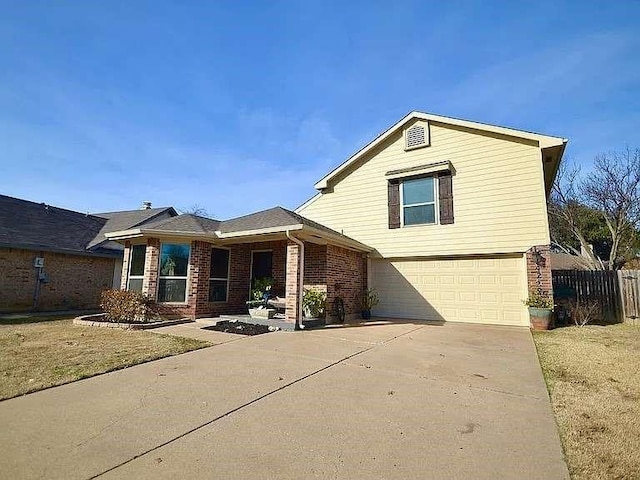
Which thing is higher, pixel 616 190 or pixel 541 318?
pixel 616 190

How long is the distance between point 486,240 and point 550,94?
4681 mm

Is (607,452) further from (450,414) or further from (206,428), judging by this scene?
(206,428)

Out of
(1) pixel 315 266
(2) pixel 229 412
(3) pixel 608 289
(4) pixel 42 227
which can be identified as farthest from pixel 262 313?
(4) pixel 42 227

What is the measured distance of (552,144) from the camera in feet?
32.1

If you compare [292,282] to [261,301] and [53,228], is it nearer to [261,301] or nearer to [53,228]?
[261,301]

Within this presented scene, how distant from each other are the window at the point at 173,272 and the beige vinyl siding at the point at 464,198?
5.71 meters

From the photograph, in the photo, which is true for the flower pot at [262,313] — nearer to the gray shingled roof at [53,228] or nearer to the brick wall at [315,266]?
the brick wall at [315,266]

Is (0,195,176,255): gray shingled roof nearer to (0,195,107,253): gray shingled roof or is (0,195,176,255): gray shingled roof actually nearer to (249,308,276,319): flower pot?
(0,195,107,253): gray shingled roof

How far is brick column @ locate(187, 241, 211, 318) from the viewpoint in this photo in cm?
999

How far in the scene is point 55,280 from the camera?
13008 mm

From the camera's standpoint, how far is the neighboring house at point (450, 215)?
10062 mm

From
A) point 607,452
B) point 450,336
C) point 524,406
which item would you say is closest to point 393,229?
point 450,336

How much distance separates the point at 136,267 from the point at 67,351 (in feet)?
17.1

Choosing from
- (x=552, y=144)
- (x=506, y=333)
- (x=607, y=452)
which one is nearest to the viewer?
(x=607, y=452)
